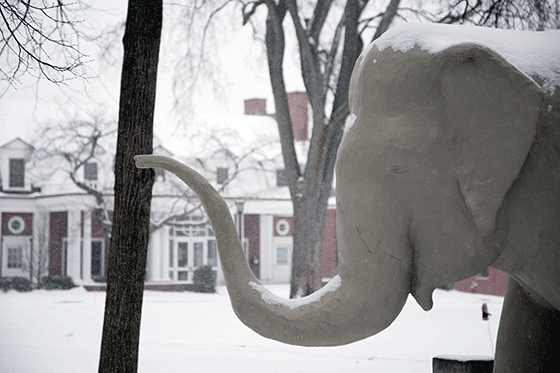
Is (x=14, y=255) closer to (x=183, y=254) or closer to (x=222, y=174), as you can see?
(x=183, y=254)

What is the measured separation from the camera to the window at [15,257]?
26953 mm

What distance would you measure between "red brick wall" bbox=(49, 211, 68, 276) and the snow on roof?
26656mm

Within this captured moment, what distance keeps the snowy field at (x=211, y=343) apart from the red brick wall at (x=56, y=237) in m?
8.97

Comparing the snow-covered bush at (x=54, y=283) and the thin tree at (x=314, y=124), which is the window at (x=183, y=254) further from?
the thin tree at (x=314, y=124)

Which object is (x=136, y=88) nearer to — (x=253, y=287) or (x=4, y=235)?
(x=253, y=287)

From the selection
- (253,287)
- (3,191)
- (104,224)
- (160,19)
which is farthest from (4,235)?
(253,287)

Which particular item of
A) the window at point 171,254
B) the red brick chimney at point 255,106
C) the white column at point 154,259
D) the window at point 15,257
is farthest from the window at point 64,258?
the red brick chimney at point 255,106

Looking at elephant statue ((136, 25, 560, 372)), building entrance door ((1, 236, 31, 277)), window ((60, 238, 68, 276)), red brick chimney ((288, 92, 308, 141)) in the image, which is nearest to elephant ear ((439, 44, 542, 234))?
elephant statue ((136, 25, 560, 372))

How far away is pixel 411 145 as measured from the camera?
2154mm

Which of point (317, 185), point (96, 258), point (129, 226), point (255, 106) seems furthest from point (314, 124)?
point (255, 106)

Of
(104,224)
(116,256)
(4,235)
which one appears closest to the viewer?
(116,256)

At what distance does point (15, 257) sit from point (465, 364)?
82.5ft

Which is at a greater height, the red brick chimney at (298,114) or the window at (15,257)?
the red brick chimney at (298,114)

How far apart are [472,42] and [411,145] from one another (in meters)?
0.37
